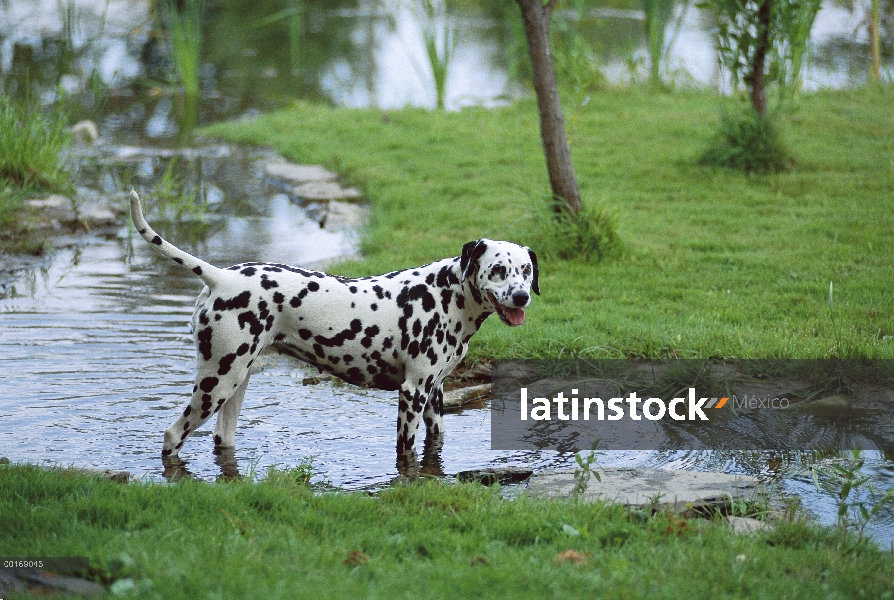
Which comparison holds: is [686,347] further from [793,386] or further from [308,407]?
[308,407]

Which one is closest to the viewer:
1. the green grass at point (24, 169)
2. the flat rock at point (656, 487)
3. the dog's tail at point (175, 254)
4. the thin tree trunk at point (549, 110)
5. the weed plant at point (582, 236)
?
the flat rock at point (656, 487)

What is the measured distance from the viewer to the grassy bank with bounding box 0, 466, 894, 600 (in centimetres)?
370

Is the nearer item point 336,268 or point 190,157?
point 336,268

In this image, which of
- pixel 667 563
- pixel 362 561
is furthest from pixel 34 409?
pixel 667 563

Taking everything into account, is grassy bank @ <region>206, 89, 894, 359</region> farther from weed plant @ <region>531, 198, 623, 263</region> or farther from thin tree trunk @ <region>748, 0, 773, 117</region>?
thin tree trunk @ <region>748, 0, 773, 117</region>

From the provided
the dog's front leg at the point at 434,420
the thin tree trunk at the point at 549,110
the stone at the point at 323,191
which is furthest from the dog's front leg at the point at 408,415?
the stone at the point at 323,191

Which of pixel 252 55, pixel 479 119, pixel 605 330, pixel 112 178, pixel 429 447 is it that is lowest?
pixel 429 447

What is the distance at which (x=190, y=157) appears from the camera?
576 inches

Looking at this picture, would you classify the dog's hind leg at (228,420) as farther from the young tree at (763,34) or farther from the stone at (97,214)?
the young tree at (763,34)

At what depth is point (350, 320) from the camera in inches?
223

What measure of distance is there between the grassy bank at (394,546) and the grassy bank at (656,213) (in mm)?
2886

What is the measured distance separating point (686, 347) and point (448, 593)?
13.3 ft

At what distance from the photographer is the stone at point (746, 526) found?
4492mm

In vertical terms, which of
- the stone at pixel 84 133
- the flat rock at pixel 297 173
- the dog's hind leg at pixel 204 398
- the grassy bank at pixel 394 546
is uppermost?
the stone at pixel 84 133
